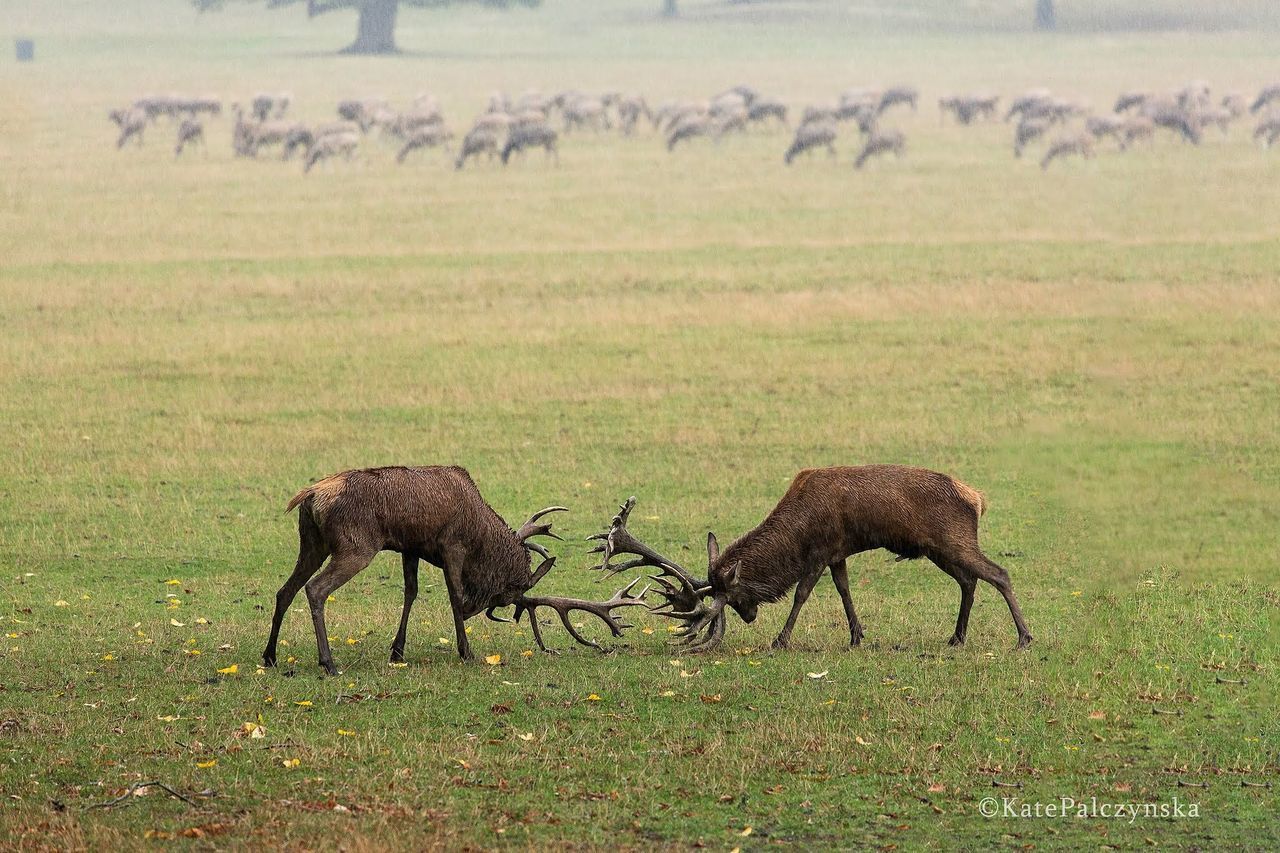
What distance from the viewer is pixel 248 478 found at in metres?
20.0

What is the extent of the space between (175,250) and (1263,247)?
21675mm

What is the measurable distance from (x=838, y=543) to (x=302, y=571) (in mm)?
3685

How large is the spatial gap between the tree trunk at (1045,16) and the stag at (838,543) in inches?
3577

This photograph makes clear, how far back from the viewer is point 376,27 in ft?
305

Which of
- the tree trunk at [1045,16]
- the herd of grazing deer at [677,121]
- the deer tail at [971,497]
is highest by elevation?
the tree trunk at [1045,16]

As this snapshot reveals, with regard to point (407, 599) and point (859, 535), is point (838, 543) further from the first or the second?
point (407, 599)

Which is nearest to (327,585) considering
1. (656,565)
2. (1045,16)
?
(656,565)

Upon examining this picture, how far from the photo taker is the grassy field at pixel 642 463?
938 cm

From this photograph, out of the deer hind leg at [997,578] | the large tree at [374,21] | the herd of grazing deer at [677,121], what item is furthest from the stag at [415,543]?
the large tree at [374,21]

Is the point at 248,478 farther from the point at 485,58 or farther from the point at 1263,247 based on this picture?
the point at 485,58

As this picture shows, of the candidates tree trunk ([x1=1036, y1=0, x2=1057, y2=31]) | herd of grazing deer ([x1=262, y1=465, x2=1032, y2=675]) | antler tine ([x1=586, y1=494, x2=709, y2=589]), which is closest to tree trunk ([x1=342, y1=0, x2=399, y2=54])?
tree trunk ([x1=1036, y1=0, x2=1057, y2=31])

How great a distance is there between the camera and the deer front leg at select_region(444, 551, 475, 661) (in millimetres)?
12242

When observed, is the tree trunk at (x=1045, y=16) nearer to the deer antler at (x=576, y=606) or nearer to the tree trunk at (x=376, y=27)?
the tree trunk at (x=376, y=27)

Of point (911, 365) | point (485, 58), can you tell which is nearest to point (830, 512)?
point (911, 365)
